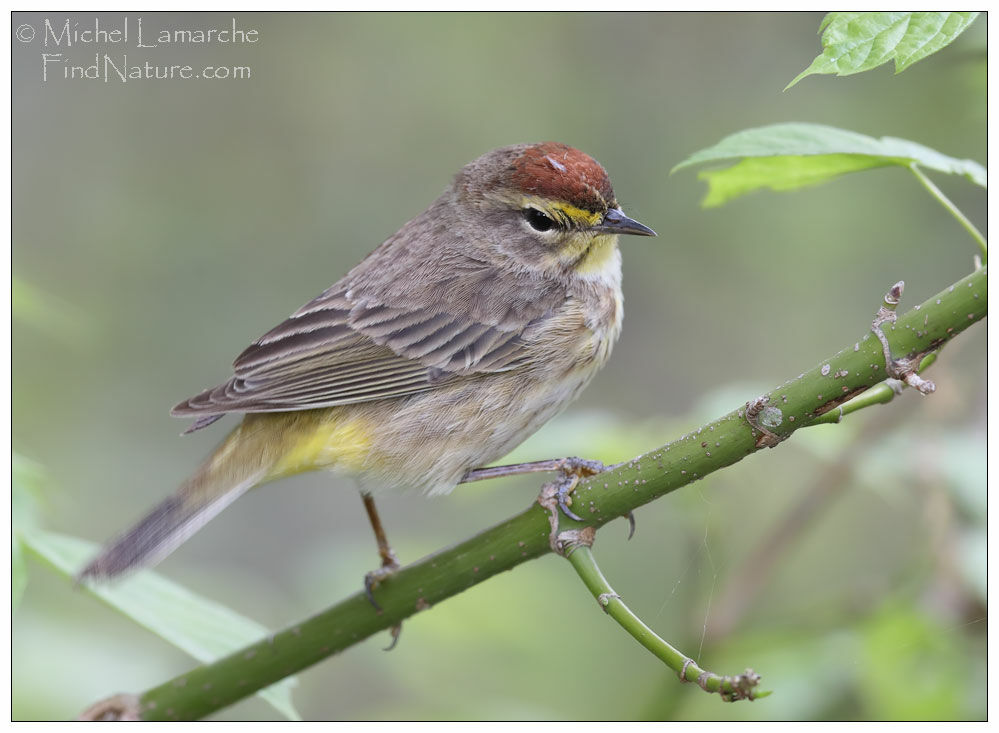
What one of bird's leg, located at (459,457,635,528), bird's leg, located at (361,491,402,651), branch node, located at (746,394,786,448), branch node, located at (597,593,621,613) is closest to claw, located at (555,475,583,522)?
bird's leg, located at (459,457,635,528)

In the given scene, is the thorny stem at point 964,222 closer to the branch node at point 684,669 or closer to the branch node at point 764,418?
the branch node at point 764,418

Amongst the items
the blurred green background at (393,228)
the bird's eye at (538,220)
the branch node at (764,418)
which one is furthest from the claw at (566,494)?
the blurred green background at (393,228)

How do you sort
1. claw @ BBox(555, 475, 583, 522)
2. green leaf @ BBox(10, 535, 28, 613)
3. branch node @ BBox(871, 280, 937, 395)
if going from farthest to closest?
claw @ BBox(555, 475, 583, 522) < green leaf @ BBox(10, 535, 28, 613) < branch node @ BBox(871, 280, 937, 395)

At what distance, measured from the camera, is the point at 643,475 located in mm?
2471

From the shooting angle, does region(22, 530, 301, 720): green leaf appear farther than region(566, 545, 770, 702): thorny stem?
Yes

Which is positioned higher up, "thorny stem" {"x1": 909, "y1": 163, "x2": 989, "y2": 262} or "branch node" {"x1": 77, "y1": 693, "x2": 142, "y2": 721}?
"thorny stem" {"x1": 909, "y1": 163, "x2": 989, "y2": 262}

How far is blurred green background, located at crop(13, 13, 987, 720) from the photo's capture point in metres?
5.86

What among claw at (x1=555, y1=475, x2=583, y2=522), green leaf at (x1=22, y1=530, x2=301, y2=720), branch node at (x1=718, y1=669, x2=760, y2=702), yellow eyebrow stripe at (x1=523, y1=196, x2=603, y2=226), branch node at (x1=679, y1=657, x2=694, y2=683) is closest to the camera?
branch node at (x1=718, y1=669, x2=760, y2=702)

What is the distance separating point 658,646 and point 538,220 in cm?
224

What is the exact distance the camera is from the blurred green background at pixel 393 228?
5855 millimetres

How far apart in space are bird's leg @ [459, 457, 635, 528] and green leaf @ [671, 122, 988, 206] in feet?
2.97

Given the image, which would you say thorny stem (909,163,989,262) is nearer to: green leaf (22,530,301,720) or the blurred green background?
green leaf (22,530,301,720)

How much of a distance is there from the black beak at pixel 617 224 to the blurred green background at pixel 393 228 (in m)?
1.59

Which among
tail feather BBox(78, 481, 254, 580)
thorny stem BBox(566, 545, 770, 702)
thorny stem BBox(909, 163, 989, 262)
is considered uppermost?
thorny stem BBox(909, 163, 989, 262)
